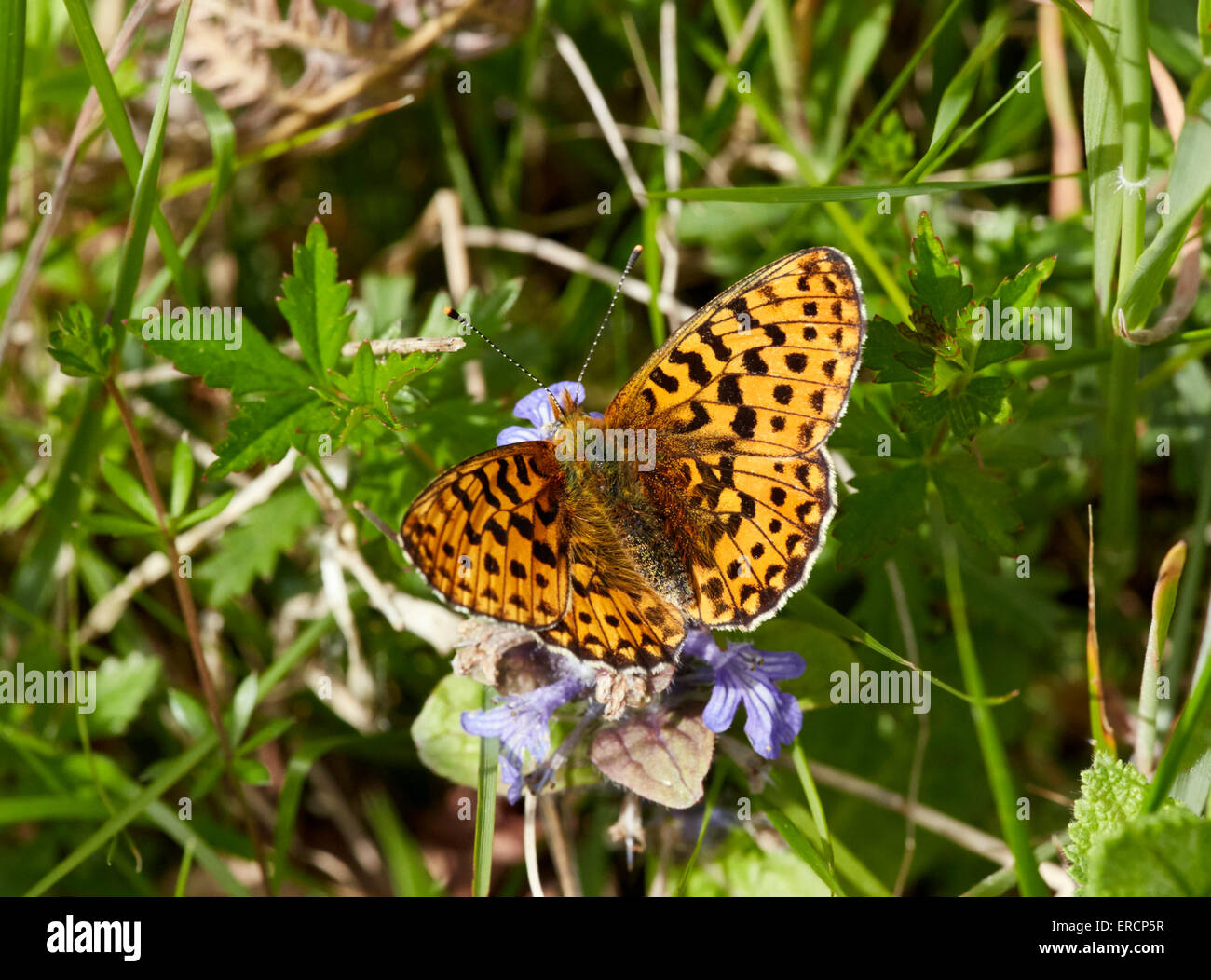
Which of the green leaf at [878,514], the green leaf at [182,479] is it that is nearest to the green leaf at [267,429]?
the green leaf at [182,479]

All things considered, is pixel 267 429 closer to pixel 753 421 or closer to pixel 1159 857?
pixel 753 421

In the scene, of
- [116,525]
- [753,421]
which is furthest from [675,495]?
[116,525]

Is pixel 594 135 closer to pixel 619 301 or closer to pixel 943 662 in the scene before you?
pixel 619 301

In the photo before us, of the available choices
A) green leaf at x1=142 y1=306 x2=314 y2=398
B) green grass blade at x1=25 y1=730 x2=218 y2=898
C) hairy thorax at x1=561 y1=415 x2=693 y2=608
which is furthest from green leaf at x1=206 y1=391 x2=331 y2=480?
green grass blade at x1=25 y1=730 x2=218 y2=898

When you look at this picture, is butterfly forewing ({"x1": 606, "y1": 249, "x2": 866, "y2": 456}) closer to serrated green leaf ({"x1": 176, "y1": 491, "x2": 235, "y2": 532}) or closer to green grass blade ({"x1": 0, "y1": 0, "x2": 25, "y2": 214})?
serrated green leaf ({"x1": 176, "y1": 491, "x2": 235, "y2": 532})

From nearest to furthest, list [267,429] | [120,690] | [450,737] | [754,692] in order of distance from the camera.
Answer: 1. [754,692]
2. [267,429]
3. [450,737]
4. [120,690]

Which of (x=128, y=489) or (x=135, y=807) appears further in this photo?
(x=128, y=489)
